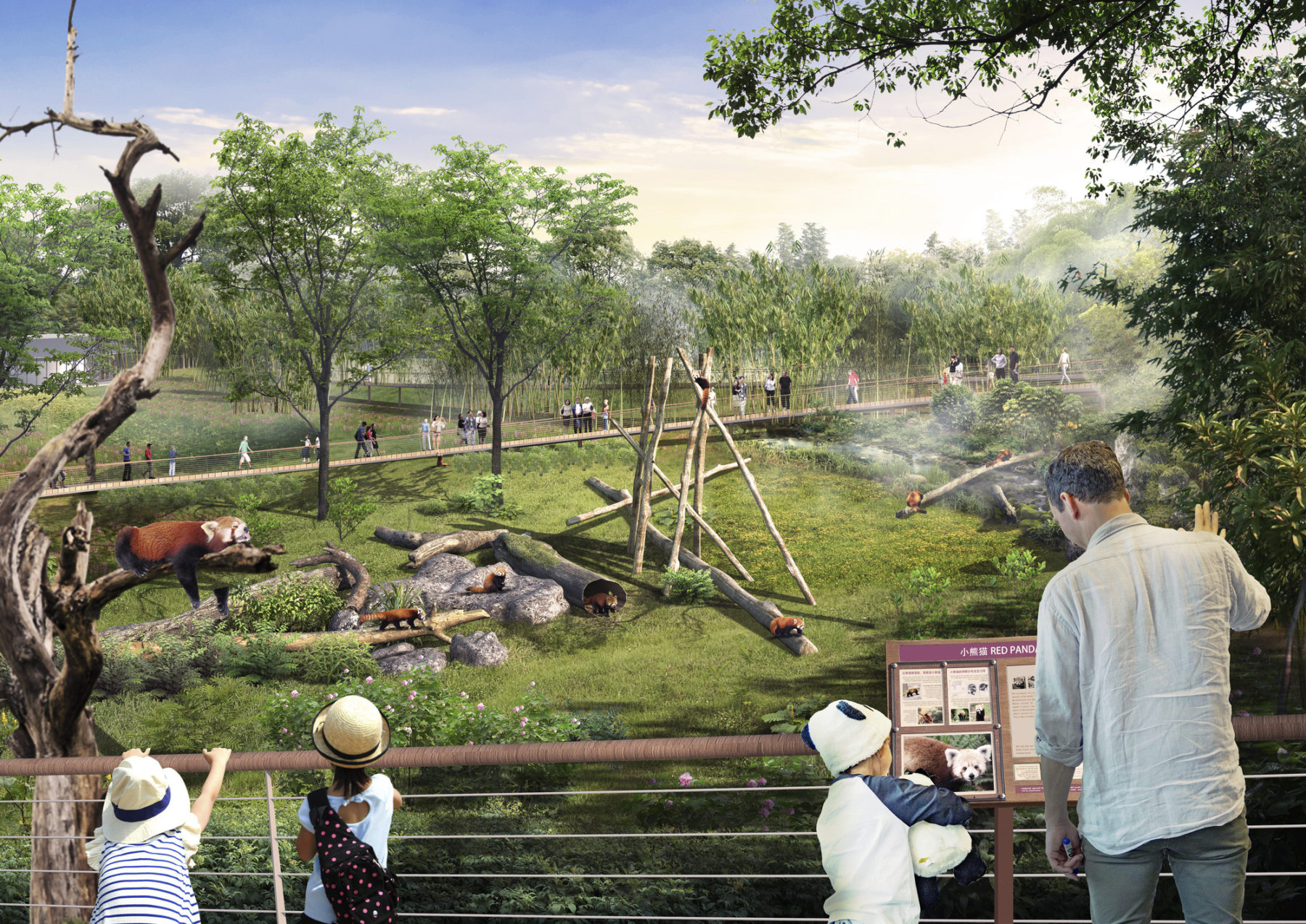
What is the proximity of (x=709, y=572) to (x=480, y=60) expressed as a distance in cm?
671

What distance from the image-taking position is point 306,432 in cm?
1148

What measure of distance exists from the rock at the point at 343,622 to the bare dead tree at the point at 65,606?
4.64m

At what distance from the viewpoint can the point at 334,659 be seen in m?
9.59

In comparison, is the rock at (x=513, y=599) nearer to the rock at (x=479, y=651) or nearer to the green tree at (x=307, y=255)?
→ the rock at (x=479, y=651)

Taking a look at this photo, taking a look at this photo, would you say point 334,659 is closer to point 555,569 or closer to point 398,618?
point 398,618

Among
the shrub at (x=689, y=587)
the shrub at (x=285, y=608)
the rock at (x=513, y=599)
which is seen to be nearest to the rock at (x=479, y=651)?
the rock at (x=513, y=599)

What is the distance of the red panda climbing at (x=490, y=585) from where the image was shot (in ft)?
34.2

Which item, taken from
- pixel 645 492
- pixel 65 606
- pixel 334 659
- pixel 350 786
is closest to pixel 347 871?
pixel 350 786

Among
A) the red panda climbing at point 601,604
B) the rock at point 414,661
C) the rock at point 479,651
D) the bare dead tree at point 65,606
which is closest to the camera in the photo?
the bare dead tree at point 65,606

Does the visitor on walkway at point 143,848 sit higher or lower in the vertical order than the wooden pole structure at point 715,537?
higher

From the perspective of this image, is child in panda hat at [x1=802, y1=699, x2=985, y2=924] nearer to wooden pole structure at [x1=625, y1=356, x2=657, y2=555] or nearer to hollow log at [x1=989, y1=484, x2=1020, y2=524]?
wooden pole structure at [x1=625, y1=356, x2=657, y2=555]

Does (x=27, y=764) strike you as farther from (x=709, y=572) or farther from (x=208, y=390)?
(x=208, y=390)

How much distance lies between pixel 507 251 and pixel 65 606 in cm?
656

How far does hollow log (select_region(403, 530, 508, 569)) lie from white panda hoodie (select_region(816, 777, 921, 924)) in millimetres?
9377
